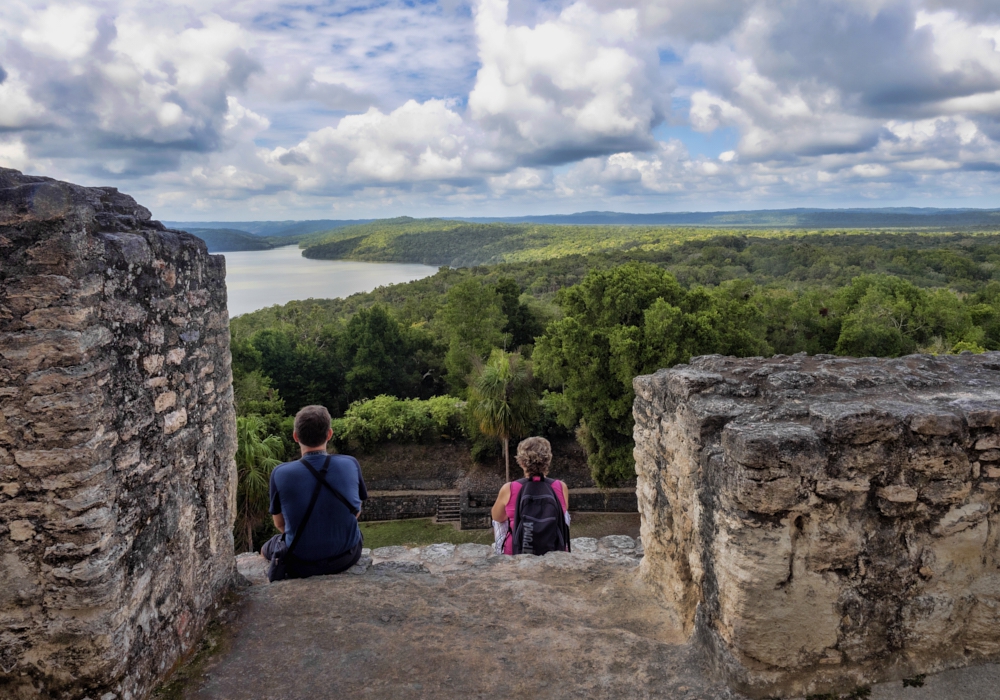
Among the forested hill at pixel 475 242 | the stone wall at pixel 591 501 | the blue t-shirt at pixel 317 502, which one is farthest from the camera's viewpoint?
the forested hill at pixel 475 242

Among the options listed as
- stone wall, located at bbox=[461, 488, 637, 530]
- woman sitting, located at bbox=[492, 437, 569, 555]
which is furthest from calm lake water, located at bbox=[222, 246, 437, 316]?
woman sitting, located at bbox=[492, 437, 569, 555]

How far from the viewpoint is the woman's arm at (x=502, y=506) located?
4934 millimetres

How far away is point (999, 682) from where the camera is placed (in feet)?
9.97

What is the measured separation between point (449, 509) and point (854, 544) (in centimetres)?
1616

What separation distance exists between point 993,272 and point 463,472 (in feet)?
151

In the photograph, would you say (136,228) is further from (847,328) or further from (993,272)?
(993,272)

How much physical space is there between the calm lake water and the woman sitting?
44.8 m

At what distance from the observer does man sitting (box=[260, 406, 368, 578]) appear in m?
4.04

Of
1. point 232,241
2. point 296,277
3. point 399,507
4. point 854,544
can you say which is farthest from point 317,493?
point 232,241

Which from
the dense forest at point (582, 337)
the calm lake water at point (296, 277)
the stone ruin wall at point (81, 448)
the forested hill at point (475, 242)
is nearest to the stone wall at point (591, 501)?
the dense forest at point (582, 337)

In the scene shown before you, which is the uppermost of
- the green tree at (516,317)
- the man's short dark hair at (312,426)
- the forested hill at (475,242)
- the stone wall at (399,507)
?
the forested hill at (475,242)

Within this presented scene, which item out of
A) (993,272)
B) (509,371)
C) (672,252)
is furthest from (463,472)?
(672,252)

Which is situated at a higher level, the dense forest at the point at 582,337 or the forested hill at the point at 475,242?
the forested hill at the point at 475,242

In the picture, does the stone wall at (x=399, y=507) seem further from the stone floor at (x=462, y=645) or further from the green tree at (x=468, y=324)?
the stone floor at (x=462, y=645)
